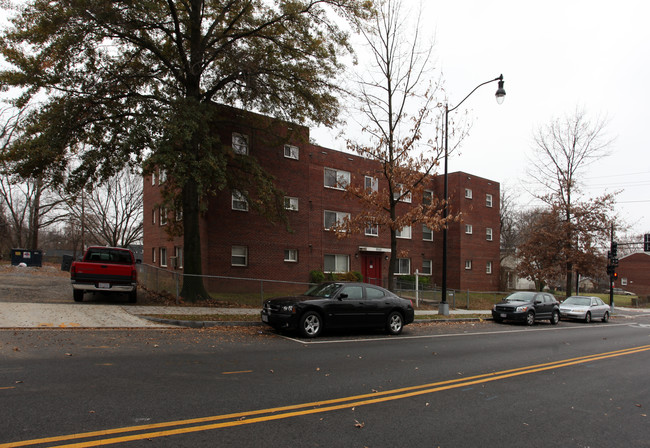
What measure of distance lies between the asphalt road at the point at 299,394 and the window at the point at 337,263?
625 inches

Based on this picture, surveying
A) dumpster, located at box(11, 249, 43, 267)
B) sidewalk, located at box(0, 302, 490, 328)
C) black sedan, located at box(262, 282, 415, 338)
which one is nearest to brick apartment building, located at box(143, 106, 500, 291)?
sidewalk, located at box(0, 302, 490, 328)

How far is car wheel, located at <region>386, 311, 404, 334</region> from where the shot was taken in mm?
12555

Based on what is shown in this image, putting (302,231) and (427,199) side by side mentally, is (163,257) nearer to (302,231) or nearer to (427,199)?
(302,231)

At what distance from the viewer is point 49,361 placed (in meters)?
6.82

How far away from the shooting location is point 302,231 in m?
24.4

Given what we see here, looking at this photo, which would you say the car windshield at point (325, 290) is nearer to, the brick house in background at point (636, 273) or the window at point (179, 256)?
the window at point (179, 256)

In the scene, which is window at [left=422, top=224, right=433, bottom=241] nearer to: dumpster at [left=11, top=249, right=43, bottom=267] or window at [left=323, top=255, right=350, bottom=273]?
window at [left=323, top=255, right=350, bottom=273]

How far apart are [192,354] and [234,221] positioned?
14.2 metres

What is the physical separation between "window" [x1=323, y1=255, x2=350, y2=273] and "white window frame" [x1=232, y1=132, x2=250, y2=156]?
27.8 ft

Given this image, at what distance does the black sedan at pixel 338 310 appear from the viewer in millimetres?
10828

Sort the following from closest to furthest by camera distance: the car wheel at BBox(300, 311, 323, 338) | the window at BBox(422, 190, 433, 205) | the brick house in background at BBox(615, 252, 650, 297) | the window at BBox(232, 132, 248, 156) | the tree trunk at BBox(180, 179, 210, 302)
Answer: the car wheel at BBox(300, 311, 323, 338), the tree trunk at BBox(180, 179, 210, 302), the window at BBox(422, 190, 433, 205), the window at BBox(232, 132, 248, 156), the brick house in background at BBox(615, 252, 650, 297)

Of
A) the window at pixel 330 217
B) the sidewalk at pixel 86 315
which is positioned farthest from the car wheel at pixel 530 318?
the sidewalk at pixel 86 315

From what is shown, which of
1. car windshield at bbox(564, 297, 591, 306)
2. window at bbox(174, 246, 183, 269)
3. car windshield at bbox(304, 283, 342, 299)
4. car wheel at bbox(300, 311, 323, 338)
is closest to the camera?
car wheel at bbox(300, 311, 323, 338)

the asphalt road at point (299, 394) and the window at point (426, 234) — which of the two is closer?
the asphalt road at point (299, 394)
